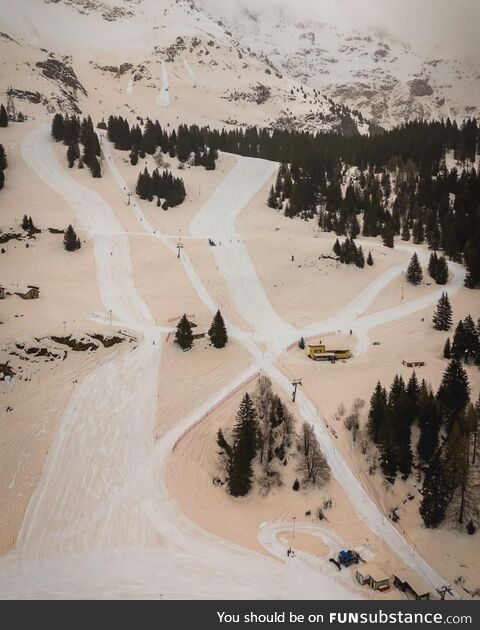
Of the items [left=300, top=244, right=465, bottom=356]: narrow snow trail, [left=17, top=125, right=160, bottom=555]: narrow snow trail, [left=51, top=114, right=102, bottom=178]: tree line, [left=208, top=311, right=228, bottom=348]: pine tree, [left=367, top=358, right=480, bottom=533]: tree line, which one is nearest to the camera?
[left=17, top=125, right=160, bottom=555]: narrow snow trail

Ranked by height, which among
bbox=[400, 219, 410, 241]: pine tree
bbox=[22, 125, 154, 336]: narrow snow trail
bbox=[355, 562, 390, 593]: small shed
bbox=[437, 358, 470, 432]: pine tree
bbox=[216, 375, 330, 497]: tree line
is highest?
bbox=[437, 358, 470, 432]: pine tree

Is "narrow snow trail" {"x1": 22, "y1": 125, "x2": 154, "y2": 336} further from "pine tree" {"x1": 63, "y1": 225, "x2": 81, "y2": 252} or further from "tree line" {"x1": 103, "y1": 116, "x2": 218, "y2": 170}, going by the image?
"tree line" {"x1": 103, "y1": 116, "x2": 218, "y2": 170}

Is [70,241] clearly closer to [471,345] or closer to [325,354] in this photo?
[325,354]

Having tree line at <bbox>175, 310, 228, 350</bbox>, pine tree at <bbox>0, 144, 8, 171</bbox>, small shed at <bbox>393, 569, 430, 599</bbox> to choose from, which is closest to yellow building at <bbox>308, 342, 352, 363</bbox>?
tree line at <bbox>175, 310, 228, 350</bbox>

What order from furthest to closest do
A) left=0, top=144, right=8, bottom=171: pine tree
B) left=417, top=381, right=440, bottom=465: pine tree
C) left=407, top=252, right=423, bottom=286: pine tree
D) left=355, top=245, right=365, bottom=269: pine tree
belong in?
left=0, top=144, right=8, bottom=171: pine tree < left=355, top=245, right=365, bottom=269: pine tree < left=407, top=252, right=423, bottom=286: pine tree < left=417, top=381, right=440, bottom=465: pine tree

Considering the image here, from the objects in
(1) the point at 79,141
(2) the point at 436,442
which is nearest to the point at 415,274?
(2) the point at 436,442
